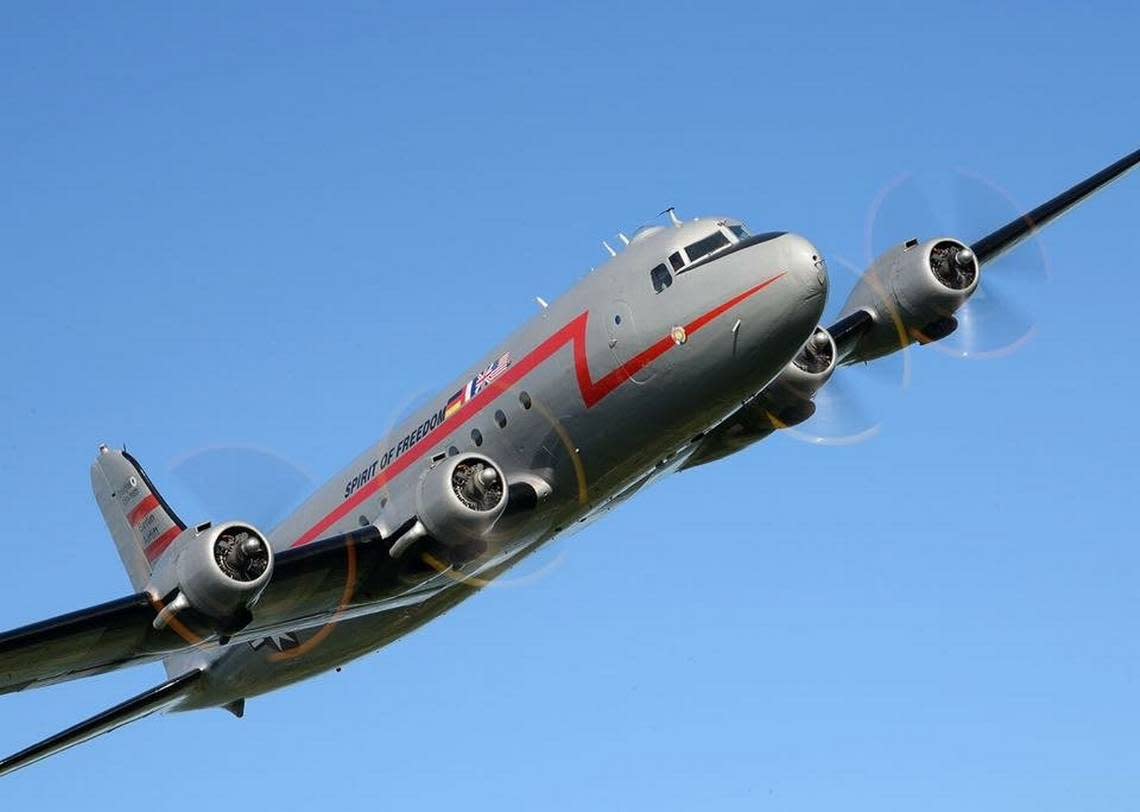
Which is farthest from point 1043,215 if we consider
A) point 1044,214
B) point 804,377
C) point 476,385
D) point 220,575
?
point 220,575

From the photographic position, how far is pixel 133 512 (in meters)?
36.2

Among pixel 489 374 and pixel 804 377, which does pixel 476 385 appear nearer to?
pixel 489 374

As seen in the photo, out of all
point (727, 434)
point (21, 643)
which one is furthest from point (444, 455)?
point (21, 643)

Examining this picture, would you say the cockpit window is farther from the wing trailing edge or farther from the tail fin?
the tail fin

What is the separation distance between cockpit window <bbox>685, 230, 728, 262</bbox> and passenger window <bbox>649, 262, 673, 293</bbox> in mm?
441

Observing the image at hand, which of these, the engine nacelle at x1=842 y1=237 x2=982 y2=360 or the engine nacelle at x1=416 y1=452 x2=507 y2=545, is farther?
the engine nacelle at x1=842 y1=237 x2=982 y2=360

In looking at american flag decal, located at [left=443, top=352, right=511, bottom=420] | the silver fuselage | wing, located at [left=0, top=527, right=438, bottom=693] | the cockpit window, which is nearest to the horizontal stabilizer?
wing, located at [left=0, top=527, right=438, bottom=693]

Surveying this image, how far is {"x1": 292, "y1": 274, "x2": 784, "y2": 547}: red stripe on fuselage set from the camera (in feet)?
80.0

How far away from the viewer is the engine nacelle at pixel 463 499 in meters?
25.1

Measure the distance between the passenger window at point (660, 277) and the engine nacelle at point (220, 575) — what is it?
7.37m

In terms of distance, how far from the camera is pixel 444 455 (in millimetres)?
26562

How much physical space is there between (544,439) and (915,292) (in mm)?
8375

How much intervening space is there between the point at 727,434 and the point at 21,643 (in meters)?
12.6

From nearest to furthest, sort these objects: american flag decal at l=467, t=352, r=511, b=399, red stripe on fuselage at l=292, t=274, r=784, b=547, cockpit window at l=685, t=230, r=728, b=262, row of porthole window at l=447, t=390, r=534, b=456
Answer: red stripe on fuselage at l=292, t=274, r=784, b=547 < cockpit window at l=685, t=230, r=728, b=262 < row of porthole window at l=447, t=390, r=534, b=456 < american flag decal at l=467, t=352, r=511, b=399
